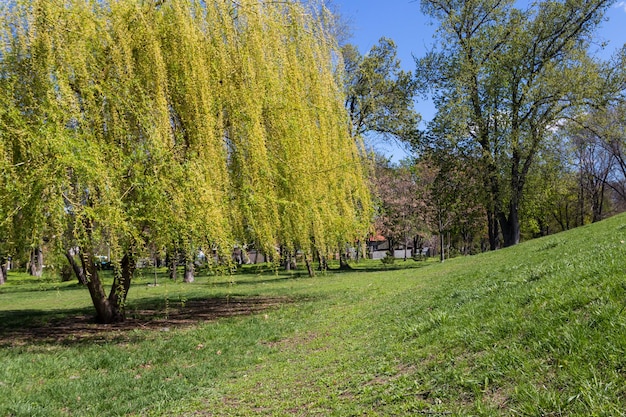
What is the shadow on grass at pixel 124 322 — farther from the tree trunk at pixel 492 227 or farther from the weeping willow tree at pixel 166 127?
the tree trunk at pixel 492 227

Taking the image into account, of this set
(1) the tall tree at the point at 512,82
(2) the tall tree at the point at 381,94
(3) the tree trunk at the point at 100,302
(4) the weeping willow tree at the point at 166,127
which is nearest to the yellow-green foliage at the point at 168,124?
(4) the weeping willow tree at the point at 166,127

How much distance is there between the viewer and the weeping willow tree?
5.61 metres

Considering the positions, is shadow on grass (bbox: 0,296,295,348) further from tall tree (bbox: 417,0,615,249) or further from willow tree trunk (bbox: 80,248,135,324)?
tall tree (bbox: 417,0,615,249)

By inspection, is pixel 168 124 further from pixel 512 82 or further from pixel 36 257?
pixel 512 82

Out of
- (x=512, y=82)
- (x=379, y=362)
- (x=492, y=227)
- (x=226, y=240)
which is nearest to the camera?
(x=379, y=362)

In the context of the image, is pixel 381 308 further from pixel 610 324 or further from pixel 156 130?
pixel 610 324

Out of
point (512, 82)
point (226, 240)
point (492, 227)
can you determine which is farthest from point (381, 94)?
point (226, 240)

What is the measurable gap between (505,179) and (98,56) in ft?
66.8

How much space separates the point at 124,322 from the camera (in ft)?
32.4

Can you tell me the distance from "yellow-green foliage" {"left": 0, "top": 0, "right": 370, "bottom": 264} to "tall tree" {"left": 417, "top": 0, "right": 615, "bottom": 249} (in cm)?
1610

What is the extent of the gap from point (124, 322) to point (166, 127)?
553 cm

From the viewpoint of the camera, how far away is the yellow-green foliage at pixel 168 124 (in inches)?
221

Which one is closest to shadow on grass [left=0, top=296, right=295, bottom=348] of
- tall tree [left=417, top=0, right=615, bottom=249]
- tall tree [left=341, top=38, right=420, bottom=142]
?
tall tree [left=341, top=38, right=420, bottom=142]

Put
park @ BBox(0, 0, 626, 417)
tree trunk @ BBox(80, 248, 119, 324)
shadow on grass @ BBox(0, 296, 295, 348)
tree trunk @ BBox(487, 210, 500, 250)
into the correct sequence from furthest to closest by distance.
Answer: tree trunk @ BBox(487, 210, 500, 250) → tree trunk @ BBox(80, 248, 119, 324) → shadow on grass @ BBox(0, 296, 295, 348) → park @ BBox(0, 0, 626, 417)
